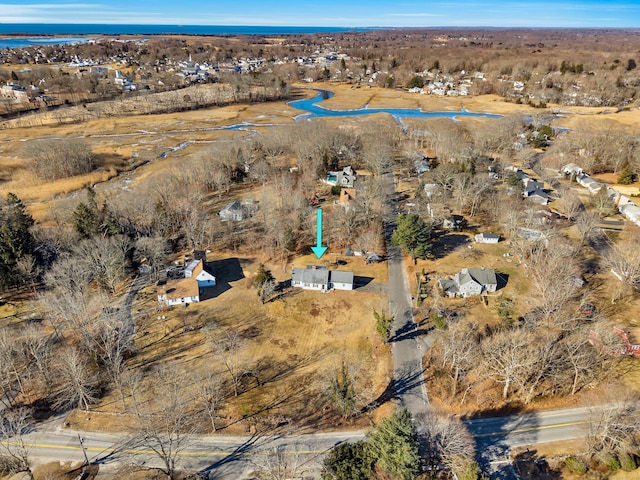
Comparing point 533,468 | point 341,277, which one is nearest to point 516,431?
point 533,468

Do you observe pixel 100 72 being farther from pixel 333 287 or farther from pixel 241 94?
pixel 333 287

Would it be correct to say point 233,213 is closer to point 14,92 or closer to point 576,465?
point 576,465

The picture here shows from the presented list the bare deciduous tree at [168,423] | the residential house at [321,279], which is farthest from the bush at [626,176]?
the bare deciduous tree at [168,423]

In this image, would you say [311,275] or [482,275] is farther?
[311,275]

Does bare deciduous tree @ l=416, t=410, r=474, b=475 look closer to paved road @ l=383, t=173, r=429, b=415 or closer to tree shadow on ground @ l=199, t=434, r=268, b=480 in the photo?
paved road @ l=383, t=173, r=429, b=415

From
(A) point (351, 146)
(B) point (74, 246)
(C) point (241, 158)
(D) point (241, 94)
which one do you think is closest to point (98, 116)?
(D) point (241, 94)

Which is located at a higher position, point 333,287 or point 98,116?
point 98,116
